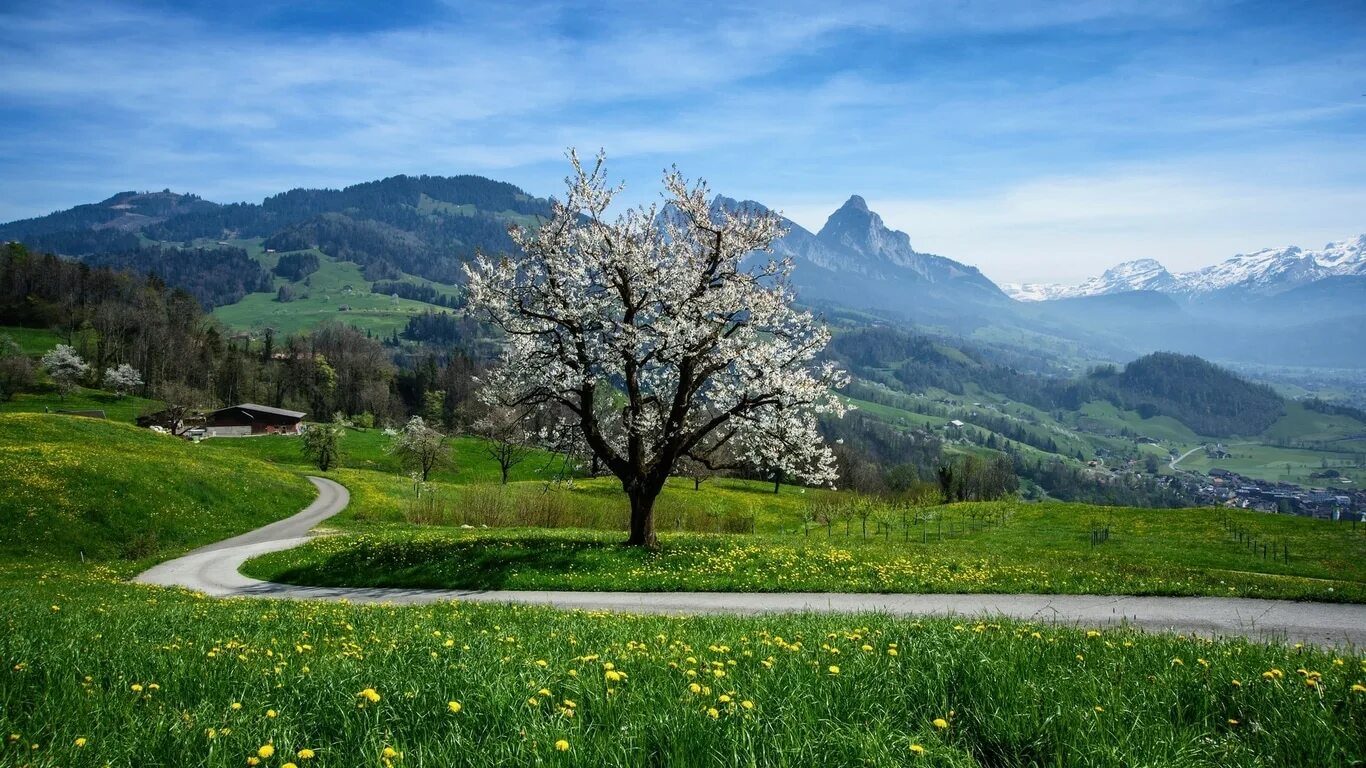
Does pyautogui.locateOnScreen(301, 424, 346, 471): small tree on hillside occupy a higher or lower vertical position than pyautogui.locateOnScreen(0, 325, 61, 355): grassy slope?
lower

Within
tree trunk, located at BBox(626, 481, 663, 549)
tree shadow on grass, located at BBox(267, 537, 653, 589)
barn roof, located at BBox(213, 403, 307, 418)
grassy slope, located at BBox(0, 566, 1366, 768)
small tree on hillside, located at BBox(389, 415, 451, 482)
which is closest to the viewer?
grassy slope, located at BBox(0, 566, 1366, 768)

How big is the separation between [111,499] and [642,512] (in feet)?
99.7

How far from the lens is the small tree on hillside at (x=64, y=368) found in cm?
13062

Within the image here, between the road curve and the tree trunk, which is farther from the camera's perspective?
the tree trunk

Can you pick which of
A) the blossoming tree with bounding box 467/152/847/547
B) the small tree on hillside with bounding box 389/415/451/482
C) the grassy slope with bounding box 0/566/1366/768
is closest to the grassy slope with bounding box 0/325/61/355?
the small tree on hillside with bounding box 389/415/451/482

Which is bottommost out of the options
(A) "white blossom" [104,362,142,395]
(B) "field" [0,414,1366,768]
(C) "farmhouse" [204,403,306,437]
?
(C) "farmhouse" [204,403,306,437]

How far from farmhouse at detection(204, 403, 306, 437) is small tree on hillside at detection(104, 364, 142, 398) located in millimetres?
21685

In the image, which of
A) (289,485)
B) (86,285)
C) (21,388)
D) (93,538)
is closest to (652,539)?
(93,538)

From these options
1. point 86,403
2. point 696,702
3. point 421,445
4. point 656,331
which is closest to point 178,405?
point 86,403

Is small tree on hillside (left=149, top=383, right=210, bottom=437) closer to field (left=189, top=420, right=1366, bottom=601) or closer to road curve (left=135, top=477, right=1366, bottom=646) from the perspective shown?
field (left=189, top=420, right=1366, bottom=601)

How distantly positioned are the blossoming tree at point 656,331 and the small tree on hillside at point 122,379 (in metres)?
152

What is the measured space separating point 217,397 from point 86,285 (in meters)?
73.0

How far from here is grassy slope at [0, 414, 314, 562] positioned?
33.5m

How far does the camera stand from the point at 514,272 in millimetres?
26984
